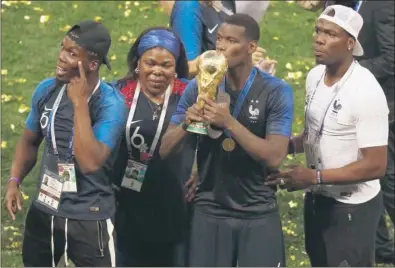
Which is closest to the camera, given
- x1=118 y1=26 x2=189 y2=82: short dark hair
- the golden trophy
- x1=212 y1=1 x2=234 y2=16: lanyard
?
the golden trophy

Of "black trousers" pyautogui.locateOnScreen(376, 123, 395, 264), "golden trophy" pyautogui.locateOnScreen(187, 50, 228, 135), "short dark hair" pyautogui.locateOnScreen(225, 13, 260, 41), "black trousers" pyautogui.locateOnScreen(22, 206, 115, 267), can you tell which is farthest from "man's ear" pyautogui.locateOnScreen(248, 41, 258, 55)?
"black trousers" pyautogui.locateOnScreen(376, 123, 395, 264)

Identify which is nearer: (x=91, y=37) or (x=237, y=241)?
(x=91, y=37)

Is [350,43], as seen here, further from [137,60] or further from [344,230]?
[137,60]

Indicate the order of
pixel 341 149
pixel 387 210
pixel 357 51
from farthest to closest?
pixel 387 210 < pixel 357 51 < pixel 341 149

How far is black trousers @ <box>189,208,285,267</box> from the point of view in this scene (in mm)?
6223

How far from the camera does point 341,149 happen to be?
20.7 ft

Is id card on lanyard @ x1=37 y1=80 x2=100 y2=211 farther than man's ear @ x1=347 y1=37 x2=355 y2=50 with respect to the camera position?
No

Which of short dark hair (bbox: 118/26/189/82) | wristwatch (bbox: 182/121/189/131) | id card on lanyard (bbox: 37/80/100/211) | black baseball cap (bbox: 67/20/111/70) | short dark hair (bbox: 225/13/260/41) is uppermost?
short dark hair (bbox: 225/13/260/41)

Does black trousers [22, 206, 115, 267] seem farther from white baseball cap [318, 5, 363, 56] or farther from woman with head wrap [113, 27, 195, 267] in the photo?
white baseball cap [318, 5, 363, 56]

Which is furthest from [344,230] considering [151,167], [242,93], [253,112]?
[151,167]

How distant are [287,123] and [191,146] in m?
0.66

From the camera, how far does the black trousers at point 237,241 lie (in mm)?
6223

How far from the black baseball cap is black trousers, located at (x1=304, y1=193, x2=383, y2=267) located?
5.32 ft

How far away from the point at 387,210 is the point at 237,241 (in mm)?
2631
